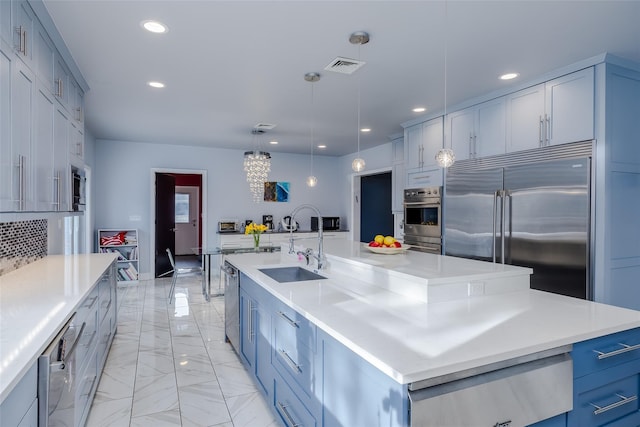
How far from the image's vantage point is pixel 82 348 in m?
2.02

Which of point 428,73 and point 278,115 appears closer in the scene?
point 428,73

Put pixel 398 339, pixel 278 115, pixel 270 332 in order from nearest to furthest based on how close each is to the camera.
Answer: pixel 398 339 → pixel 270 332 → pixel 278 115

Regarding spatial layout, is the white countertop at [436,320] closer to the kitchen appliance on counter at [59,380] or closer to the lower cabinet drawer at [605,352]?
the lower cabinet drawer at [605,352]

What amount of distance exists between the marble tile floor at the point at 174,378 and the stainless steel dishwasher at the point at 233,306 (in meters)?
0.15

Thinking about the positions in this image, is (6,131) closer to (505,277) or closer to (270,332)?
(270,332)

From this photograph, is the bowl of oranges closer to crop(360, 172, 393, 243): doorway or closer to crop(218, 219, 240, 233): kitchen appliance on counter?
crop(218, 219, 240, 233): kitchen appliance on counter

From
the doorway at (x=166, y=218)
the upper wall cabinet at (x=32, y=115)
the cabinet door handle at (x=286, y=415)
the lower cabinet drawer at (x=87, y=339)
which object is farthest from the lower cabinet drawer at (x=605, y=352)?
the doorway at (x=166, y=218)

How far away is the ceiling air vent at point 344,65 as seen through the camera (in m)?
2.93

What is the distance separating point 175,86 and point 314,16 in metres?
1.88

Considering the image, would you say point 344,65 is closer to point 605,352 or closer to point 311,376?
point 311,376

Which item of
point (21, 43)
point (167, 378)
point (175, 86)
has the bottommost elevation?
point (167, 378)

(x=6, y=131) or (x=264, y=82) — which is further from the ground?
(x=264, y=82)

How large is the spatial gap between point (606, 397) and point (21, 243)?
3733 mm

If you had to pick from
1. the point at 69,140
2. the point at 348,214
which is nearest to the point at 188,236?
the point at 348,214
